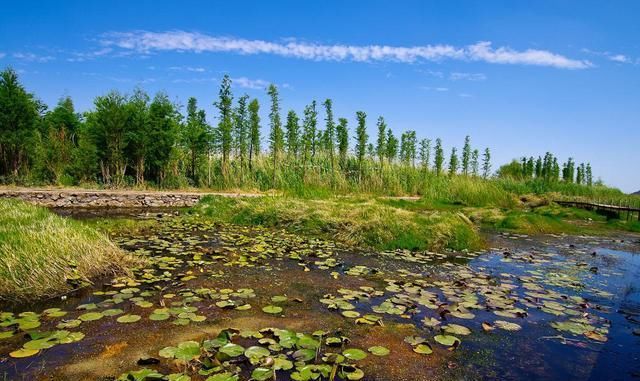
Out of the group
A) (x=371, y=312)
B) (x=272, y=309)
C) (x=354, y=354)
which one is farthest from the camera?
(x=371, y=312)

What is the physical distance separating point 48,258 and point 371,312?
4.25 metres

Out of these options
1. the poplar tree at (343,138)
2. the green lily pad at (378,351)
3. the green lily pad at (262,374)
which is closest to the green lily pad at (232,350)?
the green lily pad at (262,374)

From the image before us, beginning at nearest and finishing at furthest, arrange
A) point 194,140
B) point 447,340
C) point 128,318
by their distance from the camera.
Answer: point 447,340 < point 128,318 < point 194,140

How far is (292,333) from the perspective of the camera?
376 cm

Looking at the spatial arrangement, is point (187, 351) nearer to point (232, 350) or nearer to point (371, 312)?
point (232, 350)

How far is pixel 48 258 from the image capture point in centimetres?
480

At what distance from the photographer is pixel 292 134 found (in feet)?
80.2

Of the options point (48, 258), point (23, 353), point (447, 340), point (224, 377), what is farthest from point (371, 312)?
point (48, 258)

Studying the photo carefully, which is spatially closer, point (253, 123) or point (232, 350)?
point (232, 350)

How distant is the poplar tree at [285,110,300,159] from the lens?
2442 centimetres

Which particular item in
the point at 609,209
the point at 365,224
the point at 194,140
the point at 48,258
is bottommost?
the point at 48,258

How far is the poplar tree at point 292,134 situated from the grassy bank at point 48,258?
61.9 ft

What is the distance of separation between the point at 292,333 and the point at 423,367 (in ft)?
4.27

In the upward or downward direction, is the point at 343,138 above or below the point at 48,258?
above
